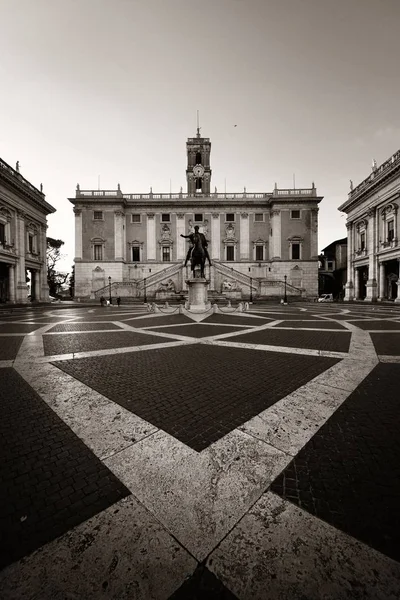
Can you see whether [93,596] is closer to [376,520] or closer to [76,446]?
[76,446]

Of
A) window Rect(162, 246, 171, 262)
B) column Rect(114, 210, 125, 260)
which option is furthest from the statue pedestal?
column Rect(114, 210, 125, 260)

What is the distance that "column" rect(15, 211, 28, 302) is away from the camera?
26.5m

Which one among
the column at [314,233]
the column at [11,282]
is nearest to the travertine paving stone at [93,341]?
the column at [11,282]

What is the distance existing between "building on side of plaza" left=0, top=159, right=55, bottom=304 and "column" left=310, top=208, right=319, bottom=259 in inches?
1472

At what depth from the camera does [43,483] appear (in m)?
1.97

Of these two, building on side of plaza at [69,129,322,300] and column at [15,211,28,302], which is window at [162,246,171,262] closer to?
building on side of plaza at [69,129,322,300]

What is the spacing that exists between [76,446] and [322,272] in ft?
185

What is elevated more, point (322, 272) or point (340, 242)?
point (340, 242)

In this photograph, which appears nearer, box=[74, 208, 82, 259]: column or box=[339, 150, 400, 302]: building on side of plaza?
box=[339, 150, 400, 302]: building on side of plaza

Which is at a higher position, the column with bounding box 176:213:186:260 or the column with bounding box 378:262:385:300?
the column with bounding box 176:213:186:260

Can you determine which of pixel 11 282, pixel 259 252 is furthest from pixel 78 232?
pixel 259 252

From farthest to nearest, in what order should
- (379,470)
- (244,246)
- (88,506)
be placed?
(244,246)
(379,470)
(88,506)

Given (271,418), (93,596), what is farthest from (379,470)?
(93,596)

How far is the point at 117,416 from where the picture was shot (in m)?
2.97
